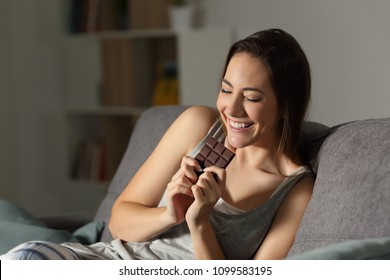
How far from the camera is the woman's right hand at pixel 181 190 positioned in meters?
1.85

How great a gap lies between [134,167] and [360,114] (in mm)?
1678

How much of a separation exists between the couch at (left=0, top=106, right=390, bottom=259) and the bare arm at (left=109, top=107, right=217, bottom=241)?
311 millimetres

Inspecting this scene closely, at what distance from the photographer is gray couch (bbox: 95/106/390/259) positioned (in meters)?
1.67

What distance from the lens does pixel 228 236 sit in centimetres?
199

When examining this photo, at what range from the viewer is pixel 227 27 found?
4328 mm

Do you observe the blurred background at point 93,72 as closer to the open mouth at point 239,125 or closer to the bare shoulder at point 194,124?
the bare shoulder at point 194,124

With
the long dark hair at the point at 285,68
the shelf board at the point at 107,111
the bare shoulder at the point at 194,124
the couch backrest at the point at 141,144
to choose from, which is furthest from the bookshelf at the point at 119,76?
the long dark hair at the point at 285,68

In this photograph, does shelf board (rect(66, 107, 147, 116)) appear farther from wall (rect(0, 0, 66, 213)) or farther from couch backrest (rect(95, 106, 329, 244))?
couch backrest (rect(95, 106, 329, 244))

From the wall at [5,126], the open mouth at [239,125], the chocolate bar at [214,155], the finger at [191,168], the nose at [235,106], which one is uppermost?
the nose at [235,106]

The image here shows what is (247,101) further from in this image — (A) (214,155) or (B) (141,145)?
(B) (141,145)

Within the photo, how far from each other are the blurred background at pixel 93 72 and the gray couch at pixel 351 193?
6.75 ft

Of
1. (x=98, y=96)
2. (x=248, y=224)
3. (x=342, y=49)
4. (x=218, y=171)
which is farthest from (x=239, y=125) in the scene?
(x=98, y=96)
